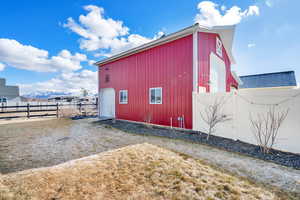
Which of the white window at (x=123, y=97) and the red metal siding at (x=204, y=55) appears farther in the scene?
the white window at (x=123, y=97)

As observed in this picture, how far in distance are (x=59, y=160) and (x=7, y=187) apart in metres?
1.15

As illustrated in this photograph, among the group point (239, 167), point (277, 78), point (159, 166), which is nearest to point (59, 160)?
point (159, 166)

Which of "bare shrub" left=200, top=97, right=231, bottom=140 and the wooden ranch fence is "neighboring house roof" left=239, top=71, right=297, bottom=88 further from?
the wooden ranch fence

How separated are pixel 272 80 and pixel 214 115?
15.5 metres

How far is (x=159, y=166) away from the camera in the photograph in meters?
2.70

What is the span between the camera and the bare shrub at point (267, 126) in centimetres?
385

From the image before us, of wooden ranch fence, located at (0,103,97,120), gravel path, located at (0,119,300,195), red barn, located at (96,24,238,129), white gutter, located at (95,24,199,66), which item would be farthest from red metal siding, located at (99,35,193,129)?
wooden ranch fence, located at (0,103,97,120)

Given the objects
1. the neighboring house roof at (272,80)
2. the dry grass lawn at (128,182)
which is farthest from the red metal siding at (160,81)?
the neighboring house roof at (272,80)

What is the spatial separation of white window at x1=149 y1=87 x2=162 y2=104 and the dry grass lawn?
15.0 feet

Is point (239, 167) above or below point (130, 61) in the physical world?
below

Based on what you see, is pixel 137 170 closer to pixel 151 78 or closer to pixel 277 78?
pixel 151 78

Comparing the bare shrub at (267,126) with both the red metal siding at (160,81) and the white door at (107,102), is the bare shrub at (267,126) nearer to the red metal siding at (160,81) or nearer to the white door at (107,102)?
the red metal siding at (160,81)

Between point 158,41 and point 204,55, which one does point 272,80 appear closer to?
point 204,55

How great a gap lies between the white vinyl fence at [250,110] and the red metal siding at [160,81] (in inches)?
28.1
